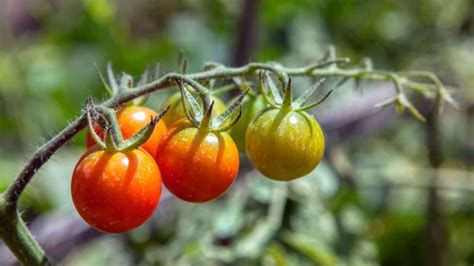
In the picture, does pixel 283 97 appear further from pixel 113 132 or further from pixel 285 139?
pixel 113 132

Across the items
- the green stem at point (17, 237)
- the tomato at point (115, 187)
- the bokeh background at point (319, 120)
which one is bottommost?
the bokeh background at point (319, 120)

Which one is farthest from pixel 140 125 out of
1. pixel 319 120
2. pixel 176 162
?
pixel 319 120

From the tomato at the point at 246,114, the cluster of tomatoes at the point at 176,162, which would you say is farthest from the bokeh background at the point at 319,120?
the cluster of tomatoes at the point at 176,162

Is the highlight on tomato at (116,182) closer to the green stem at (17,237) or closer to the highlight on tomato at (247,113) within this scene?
the green stem at (17,237)

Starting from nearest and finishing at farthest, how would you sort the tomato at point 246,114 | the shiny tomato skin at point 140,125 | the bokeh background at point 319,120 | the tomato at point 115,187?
the tomato at point 115,187, the shiny tomato skin at point 140,125, the tomato at point 246,114, the bokeh background at point 319,120

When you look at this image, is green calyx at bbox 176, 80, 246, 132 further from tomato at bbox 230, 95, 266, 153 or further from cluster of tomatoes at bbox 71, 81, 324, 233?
tomato at bbox 230, 95, 266, 153

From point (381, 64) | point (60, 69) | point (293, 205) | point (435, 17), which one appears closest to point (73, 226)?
point (293, 205)

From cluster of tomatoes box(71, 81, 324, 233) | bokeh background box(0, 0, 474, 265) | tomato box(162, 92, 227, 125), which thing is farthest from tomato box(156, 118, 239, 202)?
bokeh background box(0, 0, 474, 265)
